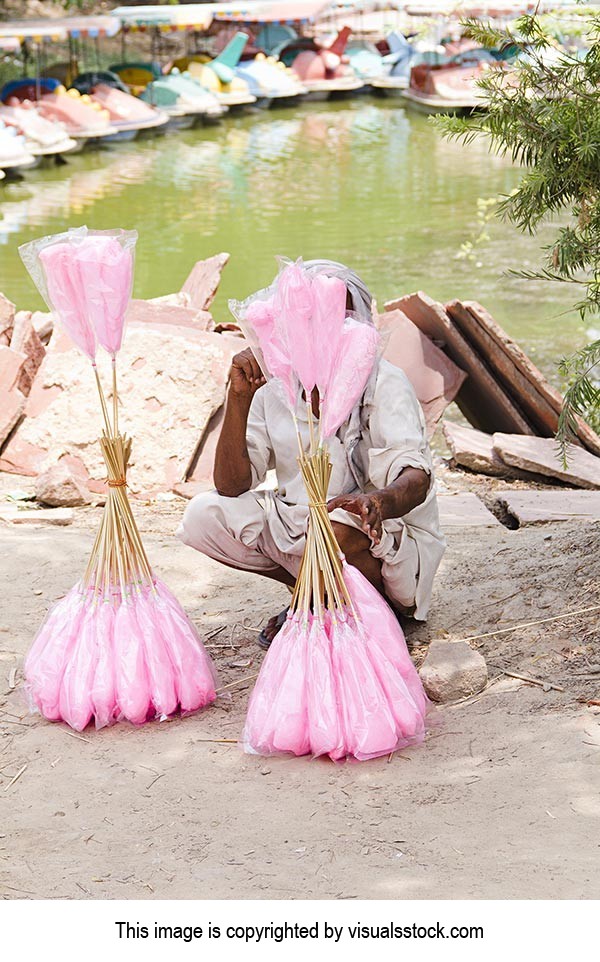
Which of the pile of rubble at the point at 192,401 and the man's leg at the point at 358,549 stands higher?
the man's leg at the point at 358,549

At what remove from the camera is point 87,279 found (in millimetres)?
2982

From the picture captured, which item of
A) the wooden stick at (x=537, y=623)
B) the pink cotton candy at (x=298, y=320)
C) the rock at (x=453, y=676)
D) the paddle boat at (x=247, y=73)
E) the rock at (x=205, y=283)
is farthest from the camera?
the paddle boat at (x=247, y=73)

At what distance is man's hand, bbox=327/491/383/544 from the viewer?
2.88 metres

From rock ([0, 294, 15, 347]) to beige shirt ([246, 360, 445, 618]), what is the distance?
11.0 ft

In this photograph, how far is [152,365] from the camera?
578 cm

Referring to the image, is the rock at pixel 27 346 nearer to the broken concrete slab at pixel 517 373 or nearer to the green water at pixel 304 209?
the broken concrete slab at pixel 517 373

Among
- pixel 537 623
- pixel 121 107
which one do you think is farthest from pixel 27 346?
pixel 121 107

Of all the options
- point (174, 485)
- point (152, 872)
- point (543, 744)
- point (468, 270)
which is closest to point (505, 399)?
point (174, 485)

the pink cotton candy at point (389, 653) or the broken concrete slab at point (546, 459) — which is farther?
the broken concrete slab at point (546, 459)

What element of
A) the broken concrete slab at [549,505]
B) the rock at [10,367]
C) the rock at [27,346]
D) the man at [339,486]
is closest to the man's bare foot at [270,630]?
the man at [339,486]

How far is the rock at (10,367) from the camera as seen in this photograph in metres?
5.89

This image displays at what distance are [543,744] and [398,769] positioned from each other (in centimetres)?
36

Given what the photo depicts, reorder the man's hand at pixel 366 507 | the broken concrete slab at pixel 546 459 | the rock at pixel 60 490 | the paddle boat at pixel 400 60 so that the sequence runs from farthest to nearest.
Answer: the paddle boat at pixel 400 60, the broken concrete slab at pixel 546 459, the rock at pixel 60 490, the man's hand at pixel 366 507

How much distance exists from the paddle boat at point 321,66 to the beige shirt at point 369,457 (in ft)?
71.7
